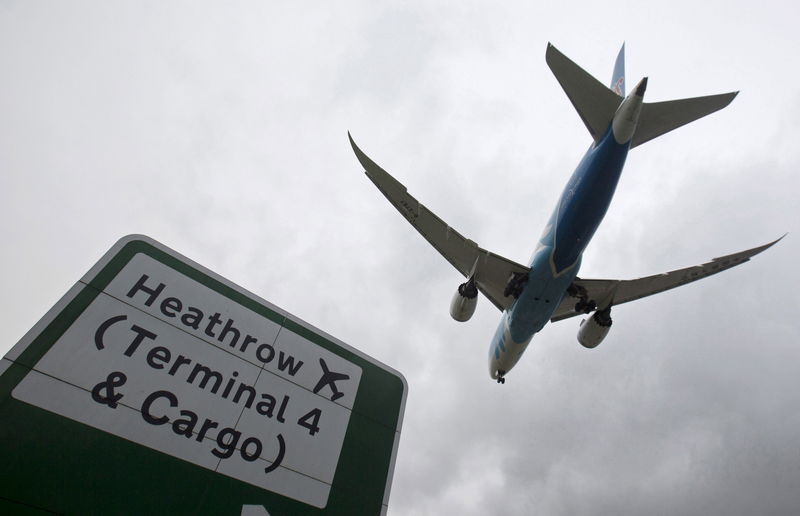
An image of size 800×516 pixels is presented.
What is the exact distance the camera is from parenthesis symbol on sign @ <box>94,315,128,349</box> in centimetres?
320

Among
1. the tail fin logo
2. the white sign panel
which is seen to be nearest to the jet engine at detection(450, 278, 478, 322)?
the tail fin logo

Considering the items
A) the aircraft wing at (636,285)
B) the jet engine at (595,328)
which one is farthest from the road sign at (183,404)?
the aircraft wing at (636,285)

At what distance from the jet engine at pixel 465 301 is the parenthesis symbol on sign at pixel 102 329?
13288 millimetres

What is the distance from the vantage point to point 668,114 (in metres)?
12.3

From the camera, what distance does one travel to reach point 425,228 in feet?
53.2

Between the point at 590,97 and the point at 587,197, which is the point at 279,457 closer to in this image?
the point at 587,197

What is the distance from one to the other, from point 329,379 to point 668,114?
13.7 metres

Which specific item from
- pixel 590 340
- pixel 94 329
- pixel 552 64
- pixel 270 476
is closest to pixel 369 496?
pixel 270 476

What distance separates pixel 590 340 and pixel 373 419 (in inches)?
606

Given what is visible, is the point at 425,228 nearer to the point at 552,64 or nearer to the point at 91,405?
the point at 552,64

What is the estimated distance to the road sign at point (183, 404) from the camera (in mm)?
2721

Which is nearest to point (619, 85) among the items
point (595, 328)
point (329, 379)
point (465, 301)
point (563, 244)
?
point (563, 244)

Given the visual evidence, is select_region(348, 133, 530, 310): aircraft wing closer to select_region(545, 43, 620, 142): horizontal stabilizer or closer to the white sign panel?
select_region(545, 43, 620, 142): horizontal stabilizer

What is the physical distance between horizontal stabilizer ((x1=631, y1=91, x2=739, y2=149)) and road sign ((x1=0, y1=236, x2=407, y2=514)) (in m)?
12.7
